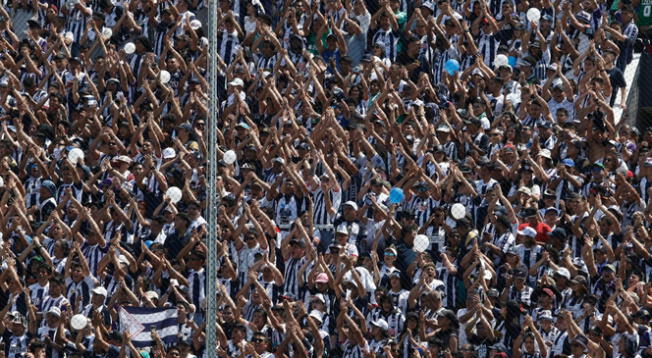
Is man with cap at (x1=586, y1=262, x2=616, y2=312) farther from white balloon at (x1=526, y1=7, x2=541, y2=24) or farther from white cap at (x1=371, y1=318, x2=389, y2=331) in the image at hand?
white balloon at (x1=526, y1=7, x2=541, y2=24)

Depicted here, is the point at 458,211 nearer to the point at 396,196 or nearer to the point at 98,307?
the point at 396,196

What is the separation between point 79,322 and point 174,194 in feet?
6.36

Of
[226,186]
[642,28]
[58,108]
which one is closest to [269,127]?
[226,186]

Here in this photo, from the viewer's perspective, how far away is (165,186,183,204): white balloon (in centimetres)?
1944

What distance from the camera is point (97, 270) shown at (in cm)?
1888

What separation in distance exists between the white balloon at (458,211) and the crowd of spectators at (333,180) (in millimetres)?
32

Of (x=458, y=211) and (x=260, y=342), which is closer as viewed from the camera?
(x=260, y=342)

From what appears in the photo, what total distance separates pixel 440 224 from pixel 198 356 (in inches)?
102

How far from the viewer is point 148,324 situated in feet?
58.4

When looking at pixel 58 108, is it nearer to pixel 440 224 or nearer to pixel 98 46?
pixel 98 46

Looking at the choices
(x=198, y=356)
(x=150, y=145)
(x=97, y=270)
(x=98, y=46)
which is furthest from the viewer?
(x=98, y=46)

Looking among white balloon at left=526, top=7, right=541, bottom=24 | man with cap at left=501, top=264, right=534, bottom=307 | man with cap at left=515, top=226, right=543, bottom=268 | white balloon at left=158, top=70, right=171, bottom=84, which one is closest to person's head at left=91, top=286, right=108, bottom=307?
white balloon at left=158, top=70, right=171, bottom=84

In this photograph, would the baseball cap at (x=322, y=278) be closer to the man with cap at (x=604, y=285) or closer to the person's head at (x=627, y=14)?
the man with cap at (x=604, y=285)

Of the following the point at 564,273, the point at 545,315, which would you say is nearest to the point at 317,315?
the point at 545,315
